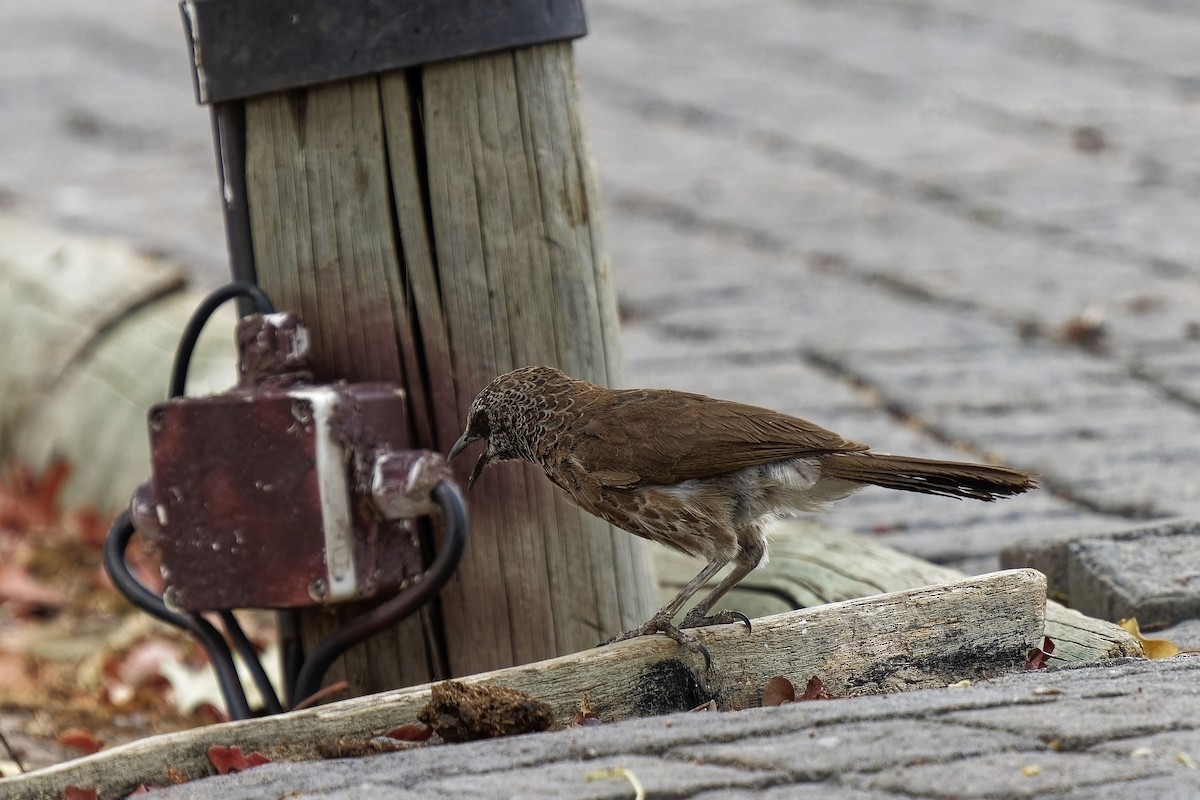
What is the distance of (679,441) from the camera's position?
317cm

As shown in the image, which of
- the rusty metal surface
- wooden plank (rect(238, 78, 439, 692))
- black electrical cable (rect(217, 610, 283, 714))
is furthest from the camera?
black electrical cable (rect(217, 610, 283, 714))

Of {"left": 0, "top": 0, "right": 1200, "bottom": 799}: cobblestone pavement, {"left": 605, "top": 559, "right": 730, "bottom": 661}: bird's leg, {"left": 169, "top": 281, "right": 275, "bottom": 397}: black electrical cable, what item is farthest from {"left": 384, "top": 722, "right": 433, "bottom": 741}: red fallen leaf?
{"left": 169, "top": 281, "right": 275, "bottom": 397}: black electrical cable

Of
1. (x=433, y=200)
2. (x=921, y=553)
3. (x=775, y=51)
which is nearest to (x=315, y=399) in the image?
(x=433, y=200)

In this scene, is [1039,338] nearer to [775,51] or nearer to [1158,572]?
[1158,572]

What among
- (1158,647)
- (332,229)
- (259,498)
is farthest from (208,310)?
(1158,647)

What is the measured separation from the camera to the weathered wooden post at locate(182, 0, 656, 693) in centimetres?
344

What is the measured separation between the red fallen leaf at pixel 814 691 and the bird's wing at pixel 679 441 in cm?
44

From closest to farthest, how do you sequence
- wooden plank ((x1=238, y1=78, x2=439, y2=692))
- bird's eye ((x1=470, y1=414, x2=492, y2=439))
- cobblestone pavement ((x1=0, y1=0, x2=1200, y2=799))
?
1. cobblestone pavement ((x1=0, y1=0, x2=1200, y2=799))
2. bird's eye ((x1=470, y1=414, x2=492, y2=439))
3. wooden plank ((x1=238, y1=78, x2=439, y2=692))

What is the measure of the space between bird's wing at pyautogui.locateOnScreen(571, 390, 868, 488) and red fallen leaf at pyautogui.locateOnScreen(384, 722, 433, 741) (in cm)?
62

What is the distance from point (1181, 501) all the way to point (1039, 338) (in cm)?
174

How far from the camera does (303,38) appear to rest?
342 cm

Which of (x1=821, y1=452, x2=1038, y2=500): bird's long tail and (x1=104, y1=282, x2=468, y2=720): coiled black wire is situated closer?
(x1=821, y1=452, x2=1038, y2=500): bird's long tail

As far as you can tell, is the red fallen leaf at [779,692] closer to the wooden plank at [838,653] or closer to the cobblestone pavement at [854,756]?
the wooden plank at [838,653]

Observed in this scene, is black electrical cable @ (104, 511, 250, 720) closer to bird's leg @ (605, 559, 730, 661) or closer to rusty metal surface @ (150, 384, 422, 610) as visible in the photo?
rusty metal surface @ (150, 384, 422, 610)
